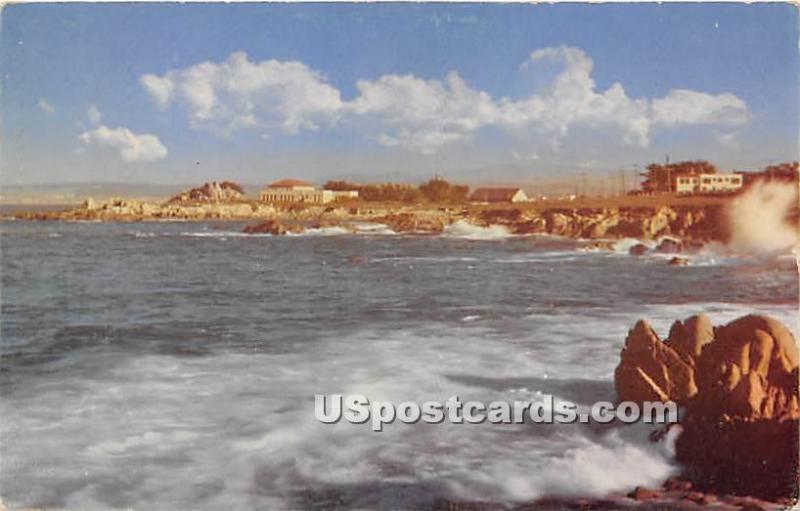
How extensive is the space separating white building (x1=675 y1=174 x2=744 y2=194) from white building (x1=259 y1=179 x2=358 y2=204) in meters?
1.57

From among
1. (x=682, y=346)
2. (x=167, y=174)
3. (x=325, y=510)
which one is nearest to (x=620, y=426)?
(x=682, y=346)

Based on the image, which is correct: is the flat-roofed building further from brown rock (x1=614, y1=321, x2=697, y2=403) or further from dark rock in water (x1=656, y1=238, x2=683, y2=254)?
brown rock (x1=614, y1=321, x2=697, y2=403)

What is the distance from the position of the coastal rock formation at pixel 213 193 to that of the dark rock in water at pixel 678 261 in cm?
214

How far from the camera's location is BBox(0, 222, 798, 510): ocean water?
3.47 metres

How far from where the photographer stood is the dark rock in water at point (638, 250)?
3850 mm

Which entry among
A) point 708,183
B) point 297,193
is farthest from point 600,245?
point 297,193

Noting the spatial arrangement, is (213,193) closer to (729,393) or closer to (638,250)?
(638,250)

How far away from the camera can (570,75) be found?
12.1 ft

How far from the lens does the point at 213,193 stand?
3.78 meters

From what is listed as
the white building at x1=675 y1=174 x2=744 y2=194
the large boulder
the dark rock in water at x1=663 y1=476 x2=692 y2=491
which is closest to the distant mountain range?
the white building at x1=675 y1=174 x2=744 y2=194

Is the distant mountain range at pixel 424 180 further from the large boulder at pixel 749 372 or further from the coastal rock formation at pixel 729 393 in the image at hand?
the large boulder at pixel 749 372

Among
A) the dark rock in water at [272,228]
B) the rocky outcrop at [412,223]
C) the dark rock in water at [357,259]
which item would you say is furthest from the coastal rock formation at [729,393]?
the dark rock in water at [272,228]

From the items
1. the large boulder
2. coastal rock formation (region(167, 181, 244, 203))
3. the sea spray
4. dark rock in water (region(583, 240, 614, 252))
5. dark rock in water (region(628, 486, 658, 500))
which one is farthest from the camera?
dark rock in water (region(583, 240, 614, 252))

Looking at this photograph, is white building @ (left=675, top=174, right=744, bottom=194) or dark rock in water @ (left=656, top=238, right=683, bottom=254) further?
dark rock in water @ (left=656, top=238, right=683, bottom=254)
